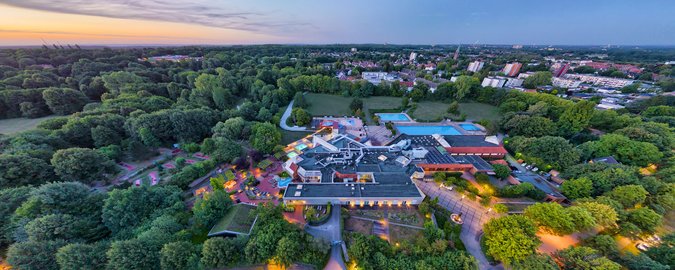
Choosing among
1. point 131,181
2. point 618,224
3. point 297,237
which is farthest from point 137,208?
point 618,224

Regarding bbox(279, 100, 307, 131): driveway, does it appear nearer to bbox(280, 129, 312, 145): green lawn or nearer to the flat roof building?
bbox(280, 129, 312, 145): green lawn

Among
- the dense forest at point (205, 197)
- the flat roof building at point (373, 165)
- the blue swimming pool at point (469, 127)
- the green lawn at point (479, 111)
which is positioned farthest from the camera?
the green lawn at point (479, 111)

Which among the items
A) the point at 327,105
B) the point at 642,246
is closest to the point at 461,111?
the point at 327,105

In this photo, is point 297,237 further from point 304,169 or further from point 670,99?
point 670,99

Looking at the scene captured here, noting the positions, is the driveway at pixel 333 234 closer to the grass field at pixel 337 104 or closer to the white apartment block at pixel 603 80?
the grass field at pixel 337 104

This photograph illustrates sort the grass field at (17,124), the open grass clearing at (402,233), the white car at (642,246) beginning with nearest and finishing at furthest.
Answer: the white car at (642,246) < the open grass clearing at (402,233) < the grass field at (17,124)

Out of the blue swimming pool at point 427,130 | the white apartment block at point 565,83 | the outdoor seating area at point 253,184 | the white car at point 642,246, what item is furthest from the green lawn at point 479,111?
the outdoor seating area at point 253,184

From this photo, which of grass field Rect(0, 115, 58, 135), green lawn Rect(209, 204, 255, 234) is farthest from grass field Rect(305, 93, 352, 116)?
grass field Rect(0, 115, 58, 135)

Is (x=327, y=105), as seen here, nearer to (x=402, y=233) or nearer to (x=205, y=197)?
(x=205, y=197)
